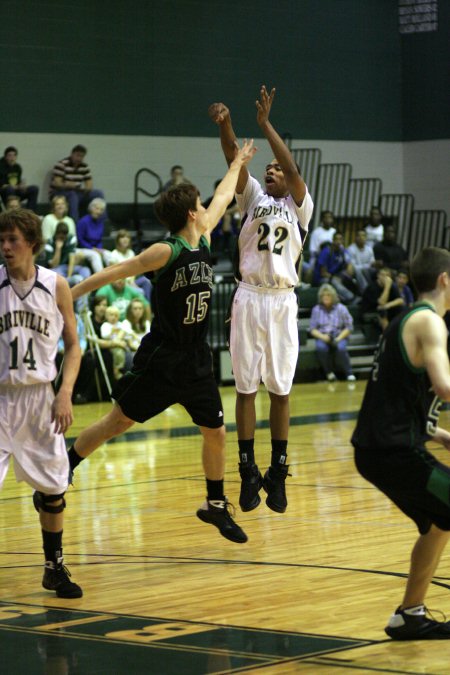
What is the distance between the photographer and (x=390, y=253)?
21562mm

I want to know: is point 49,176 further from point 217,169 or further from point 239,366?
point 239,366

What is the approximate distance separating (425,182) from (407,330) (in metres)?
21.1

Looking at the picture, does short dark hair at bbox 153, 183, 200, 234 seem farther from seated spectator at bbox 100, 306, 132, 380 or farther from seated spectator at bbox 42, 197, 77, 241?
seated spectator at bbox 42, 197, 77, 241

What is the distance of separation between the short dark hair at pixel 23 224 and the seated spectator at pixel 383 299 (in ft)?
46.1

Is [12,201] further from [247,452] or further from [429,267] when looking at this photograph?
[429,267]

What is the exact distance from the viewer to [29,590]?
19.8ft

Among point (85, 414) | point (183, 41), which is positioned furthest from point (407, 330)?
point (183, 41)

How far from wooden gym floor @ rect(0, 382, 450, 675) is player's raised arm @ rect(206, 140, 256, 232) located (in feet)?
6.04

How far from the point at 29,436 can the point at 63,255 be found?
1118cm

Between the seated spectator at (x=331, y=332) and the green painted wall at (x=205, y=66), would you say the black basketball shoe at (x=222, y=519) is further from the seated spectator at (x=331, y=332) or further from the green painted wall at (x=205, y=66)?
the green painted wall at (x=205, y=66)

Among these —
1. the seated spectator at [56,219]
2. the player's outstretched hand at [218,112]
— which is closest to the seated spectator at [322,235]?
the seated spectator at [56,219]

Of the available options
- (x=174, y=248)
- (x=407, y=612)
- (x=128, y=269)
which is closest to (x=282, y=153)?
(x=174, y=248)

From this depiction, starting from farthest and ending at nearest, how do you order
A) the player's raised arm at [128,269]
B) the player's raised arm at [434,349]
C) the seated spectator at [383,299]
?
the seated spectator at [383,299]
the player's raised arm at [128,269]
the player's raised arm at [434,349]

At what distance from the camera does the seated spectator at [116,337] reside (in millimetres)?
15328
